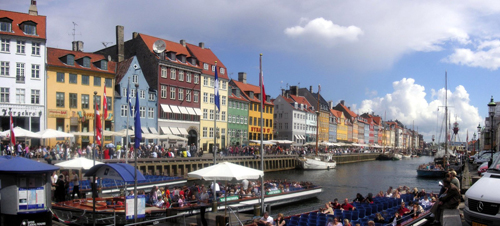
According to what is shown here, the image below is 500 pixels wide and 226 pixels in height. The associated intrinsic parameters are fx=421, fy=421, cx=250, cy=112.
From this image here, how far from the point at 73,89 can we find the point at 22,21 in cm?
824

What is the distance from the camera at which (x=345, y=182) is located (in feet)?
153

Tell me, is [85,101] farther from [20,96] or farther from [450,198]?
[450,198]

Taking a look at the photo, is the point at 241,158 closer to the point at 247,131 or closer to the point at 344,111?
the point at 247,131

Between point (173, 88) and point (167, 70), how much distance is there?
8.32 feet

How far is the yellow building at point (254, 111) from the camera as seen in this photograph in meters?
74.2

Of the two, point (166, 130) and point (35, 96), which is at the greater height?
point (35, 96)

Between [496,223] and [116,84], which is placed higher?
[116,84]

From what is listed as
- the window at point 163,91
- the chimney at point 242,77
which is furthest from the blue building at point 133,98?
the chimney at point 242,77

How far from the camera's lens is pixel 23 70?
41438 mm

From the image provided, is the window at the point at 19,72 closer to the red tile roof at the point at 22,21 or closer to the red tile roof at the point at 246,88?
the red tile roof at the point at 22,21

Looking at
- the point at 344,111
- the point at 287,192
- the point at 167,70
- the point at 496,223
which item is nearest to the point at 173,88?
the point at 167,70

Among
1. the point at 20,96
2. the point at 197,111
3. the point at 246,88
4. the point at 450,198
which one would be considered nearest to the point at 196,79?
the point at 197,111

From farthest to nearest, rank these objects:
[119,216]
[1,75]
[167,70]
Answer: [167,70]
[1,75]
[119,216]

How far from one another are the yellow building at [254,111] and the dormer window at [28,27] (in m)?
36.6
